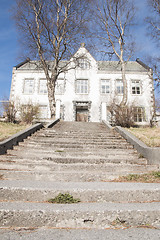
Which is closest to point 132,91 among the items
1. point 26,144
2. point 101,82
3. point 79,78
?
point 101,82

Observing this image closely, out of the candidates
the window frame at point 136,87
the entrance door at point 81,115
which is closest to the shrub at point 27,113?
the entrance door at point 81,115

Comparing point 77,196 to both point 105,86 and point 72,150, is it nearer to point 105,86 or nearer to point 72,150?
point 72,150

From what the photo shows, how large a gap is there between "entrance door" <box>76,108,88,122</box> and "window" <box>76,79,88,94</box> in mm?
2399

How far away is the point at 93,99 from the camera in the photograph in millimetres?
21109

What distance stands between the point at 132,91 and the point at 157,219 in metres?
21.2

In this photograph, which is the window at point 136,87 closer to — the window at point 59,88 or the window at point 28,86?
the window at point 59,88

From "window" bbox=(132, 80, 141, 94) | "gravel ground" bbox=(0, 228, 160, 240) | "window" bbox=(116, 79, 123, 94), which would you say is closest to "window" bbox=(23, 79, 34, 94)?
"window" bbox=(116, 79, 123, 94)

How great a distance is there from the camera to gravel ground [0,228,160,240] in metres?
1.79

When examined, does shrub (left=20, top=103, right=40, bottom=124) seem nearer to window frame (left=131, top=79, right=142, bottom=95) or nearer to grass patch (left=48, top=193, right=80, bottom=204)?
grass patch (left=48, top=193, right=80, bottom=204)

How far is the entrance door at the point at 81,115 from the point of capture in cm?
2112

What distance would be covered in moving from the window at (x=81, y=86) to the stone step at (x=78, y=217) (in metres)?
19.9

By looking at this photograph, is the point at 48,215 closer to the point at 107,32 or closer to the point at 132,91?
the point at 107,32

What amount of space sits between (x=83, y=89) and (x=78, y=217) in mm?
20167

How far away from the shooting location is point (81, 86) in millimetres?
21594
